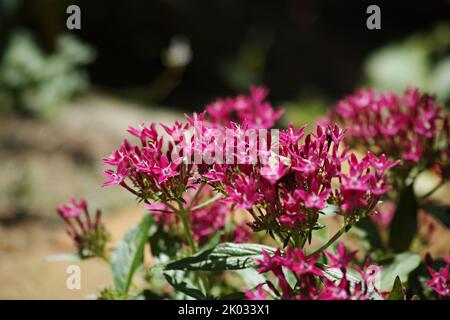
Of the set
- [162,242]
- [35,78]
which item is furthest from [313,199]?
[35,78]

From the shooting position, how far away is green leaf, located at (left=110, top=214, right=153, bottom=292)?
2.01 meters

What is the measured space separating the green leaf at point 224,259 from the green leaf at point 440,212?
94 cm

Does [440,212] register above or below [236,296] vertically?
above

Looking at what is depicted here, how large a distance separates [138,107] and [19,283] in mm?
2877

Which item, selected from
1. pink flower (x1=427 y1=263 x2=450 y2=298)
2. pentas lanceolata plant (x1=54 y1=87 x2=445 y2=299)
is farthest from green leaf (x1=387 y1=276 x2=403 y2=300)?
pink flower (x1=427 y1=263 x2=450 y2=298)

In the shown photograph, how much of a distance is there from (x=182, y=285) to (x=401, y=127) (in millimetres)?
1076

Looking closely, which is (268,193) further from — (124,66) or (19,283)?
(124,66)

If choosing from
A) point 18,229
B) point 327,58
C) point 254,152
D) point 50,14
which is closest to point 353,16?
point 327,58

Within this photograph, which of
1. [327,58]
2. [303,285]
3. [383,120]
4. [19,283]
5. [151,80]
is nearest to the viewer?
[303,285]

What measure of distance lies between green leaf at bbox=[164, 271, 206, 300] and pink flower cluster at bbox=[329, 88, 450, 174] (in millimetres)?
930

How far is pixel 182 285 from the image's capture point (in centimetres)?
183

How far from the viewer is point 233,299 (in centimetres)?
179

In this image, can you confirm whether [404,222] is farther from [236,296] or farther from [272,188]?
[272,188]

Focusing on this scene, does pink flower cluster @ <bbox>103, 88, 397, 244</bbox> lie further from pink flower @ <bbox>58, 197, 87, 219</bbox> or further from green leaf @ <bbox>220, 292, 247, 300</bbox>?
pink flower @ <bbox>58, 197, 87, 219</bbox>
